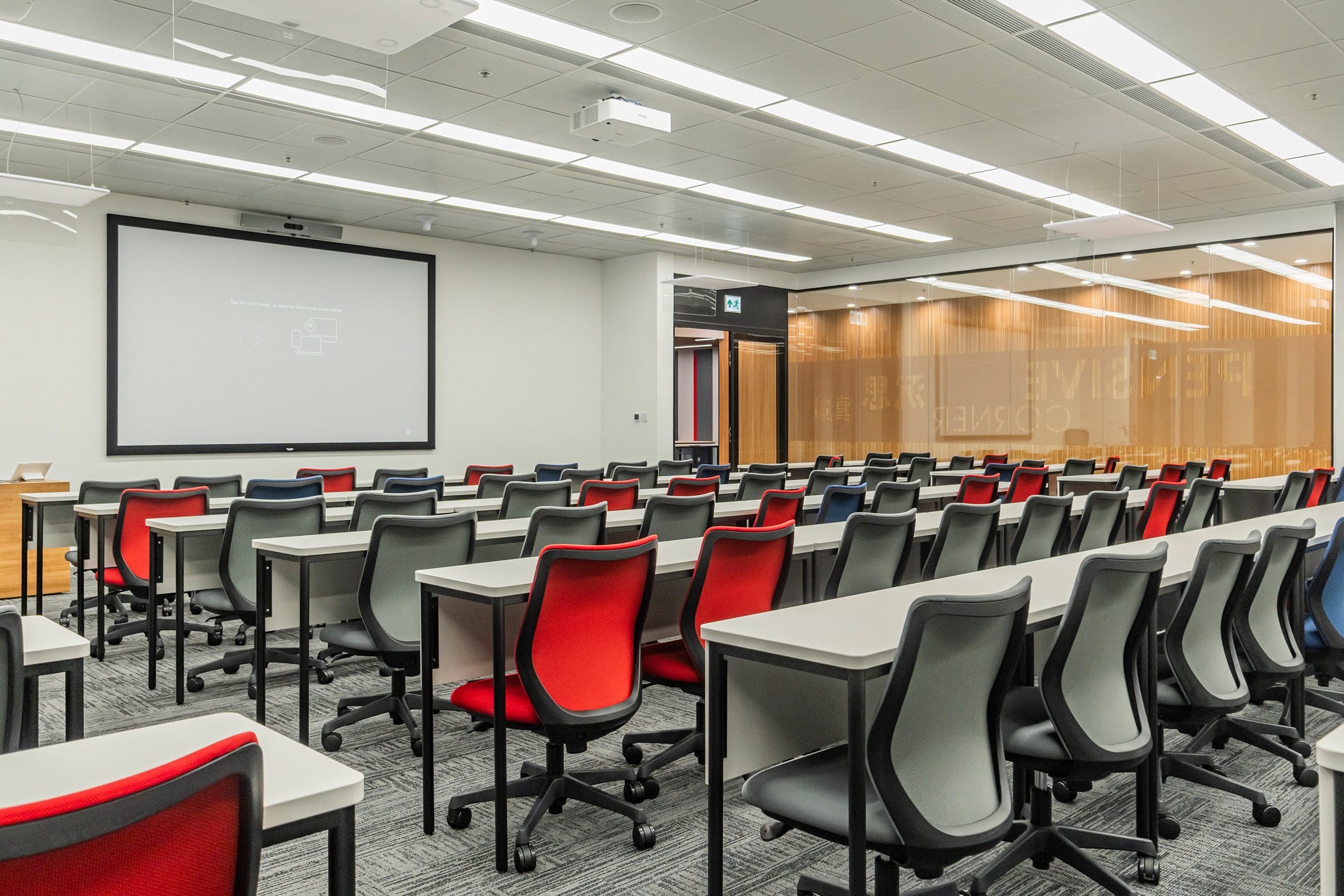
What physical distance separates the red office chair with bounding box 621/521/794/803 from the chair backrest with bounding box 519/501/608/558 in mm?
577

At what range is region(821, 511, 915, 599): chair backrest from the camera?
3.42 m

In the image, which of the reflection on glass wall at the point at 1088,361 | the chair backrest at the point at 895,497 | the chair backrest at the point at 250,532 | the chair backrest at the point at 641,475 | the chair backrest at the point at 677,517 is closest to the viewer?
the chair backrest at the point at 677,517

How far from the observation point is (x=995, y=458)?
11.0 m

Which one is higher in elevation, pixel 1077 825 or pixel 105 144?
pixel 105 144

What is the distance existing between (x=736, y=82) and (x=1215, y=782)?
456cm

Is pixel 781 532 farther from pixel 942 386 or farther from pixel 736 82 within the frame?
pixel 942 386

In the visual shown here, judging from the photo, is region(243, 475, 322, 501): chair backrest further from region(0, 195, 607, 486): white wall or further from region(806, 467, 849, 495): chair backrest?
region(0, 195, 607, 486): white wall

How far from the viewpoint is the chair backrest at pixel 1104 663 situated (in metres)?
2.17

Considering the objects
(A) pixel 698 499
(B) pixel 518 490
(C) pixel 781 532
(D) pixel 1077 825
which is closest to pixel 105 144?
(B) pixel 518 490

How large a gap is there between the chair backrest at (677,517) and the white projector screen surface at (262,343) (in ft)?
20.5

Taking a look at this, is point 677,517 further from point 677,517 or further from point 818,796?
point 818,796

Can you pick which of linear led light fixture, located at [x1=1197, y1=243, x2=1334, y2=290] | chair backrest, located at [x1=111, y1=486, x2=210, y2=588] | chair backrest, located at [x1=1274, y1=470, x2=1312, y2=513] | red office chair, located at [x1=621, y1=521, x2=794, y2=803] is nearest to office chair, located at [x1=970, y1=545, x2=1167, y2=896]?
red office chair, located at [x1=621, y1=521, x2=794, y2=803]

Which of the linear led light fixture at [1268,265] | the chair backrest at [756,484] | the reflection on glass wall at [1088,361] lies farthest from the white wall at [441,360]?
the linear led light fixture at [1268,265]

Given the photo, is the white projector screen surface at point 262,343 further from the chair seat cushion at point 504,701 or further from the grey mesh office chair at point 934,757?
the grey mesh office chair at point 934,757
